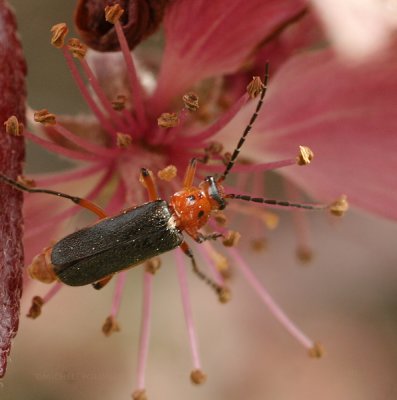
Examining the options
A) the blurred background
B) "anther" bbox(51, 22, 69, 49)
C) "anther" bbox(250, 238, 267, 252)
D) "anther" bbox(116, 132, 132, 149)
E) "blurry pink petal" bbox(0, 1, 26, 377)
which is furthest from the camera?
the blurred background

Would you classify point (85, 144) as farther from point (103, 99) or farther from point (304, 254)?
point (304, 254)

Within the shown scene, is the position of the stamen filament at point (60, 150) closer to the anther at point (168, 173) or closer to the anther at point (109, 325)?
the anther at point (168, 173)

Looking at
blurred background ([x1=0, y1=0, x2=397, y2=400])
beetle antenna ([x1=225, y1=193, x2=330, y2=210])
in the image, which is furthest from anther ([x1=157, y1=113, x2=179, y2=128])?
blurred background ([x1=0, y1=0, x2=397, y2=400])

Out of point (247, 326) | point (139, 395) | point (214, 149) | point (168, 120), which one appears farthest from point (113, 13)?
point (247, 326)

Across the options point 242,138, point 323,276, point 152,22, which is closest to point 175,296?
point 323,276

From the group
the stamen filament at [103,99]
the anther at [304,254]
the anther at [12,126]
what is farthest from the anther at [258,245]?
the anther at [12,126]

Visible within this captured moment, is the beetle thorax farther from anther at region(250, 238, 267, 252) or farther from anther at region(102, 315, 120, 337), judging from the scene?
anther at region(250, 238, 267, 252)
